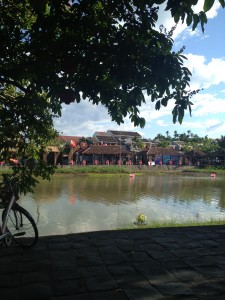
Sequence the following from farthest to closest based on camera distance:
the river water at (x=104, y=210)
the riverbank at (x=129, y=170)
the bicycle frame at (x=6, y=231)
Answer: the riverbank at (x=129, y=170), the river water at (x=104, y=210), the bicycle frame at (x=6, y=231)

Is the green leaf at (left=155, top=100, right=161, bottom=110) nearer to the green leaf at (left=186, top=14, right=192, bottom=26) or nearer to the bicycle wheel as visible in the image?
the green leaf at (left=186, top=14, right=192, bottom=26)

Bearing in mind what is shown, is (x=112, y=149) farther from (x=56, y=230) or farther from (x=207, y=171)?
(x=56, y=230)

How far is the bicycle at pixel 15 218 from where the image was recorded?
144 inches

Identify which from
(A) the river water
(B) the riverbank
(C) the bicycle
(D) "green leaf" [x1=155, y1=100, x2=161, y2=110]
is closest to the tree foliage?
(D) "green leaf" [x1=155, y1=100, x2=161, y2=110]

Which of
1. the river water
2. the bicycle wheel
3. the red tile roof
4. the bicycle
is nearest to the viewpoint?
the bicycle

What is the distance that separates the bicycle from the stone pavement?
139 millimetres

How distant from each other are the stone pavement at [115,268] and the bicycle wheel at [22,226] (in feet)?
0.37

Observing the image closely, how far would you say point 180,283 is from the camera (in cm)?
282

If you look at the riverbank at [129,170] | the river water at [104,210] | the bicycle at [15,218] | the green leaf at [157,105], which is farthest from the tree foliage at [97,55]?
the riverbank at [129,170]

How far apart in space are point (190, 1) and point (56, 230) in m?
9.33

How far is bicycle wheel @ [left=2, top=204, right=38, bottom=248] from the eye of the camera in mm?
3816

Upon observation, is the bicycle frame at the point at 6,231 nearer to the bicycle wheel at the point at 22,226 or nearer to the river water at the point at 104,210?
Answer: the bicycle wheel at the point at 22,226

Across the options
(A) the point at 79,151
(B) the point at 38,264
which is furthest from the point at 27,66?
(A) the point at 79,151

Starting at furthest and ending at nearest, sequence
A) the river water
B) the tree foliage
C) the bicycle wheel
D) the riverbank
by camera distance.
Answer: the riverbank < the river water < the bicycle wheel < the tree foliage
